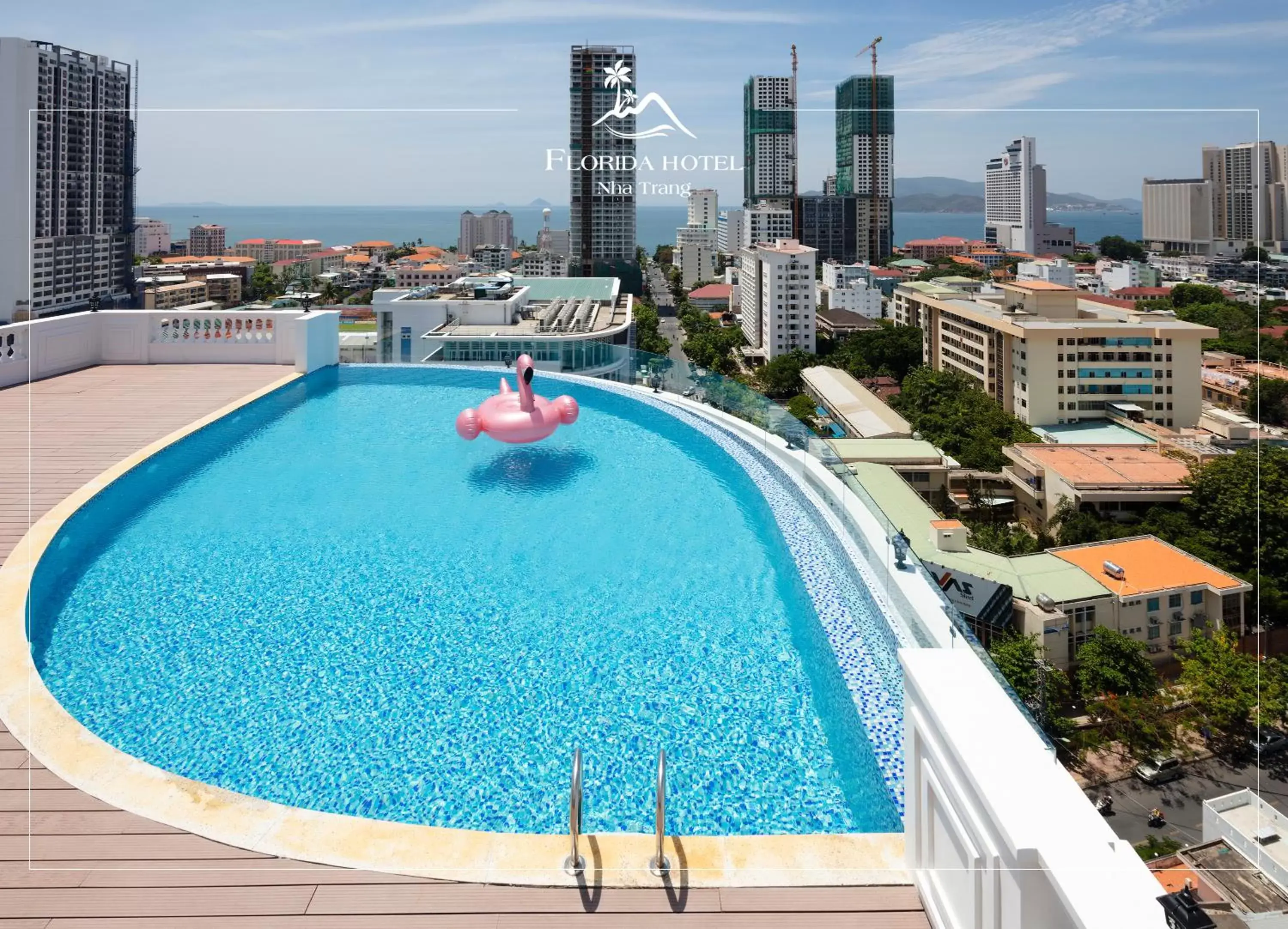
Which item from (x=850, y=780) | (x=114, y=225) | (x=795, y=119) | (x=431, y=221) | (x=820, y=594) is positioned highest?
(x=431, y=221)

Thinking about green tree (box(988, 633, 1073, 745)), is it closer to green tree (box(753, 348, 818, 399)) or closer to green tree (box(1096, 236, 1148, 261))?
green tree (box(753, 348, 818, 399))

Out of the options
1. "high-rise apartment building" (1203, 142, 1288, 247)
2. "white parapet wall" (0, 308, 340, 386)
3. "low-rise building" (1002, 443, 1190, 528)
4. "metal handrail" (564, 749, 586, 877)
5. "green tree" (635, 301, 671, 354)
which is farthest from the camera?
A: "high-rise apartment building" (1203, 142, 1288, 247)

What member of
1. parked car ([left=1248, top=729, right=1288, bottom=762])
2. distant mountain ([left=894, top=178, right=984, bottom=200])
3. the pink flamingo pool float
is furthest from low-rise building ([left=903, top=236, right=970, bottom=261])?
the pink flamingo pool float

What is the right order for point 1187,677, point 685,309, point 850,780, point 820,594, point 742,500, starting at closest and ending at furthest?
1. point 850,780
2. point 820,594
3. point 742,500
4. point 1187,677
5. point 685,309

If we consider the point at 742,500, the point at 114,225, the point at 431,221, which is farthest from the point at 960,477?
the point at 431,221

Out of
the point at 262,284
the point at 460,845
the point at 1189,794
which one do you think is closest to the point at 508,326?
the point at 1189,794

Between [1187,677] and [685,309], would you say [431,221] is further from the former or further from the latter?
[1187,677]
